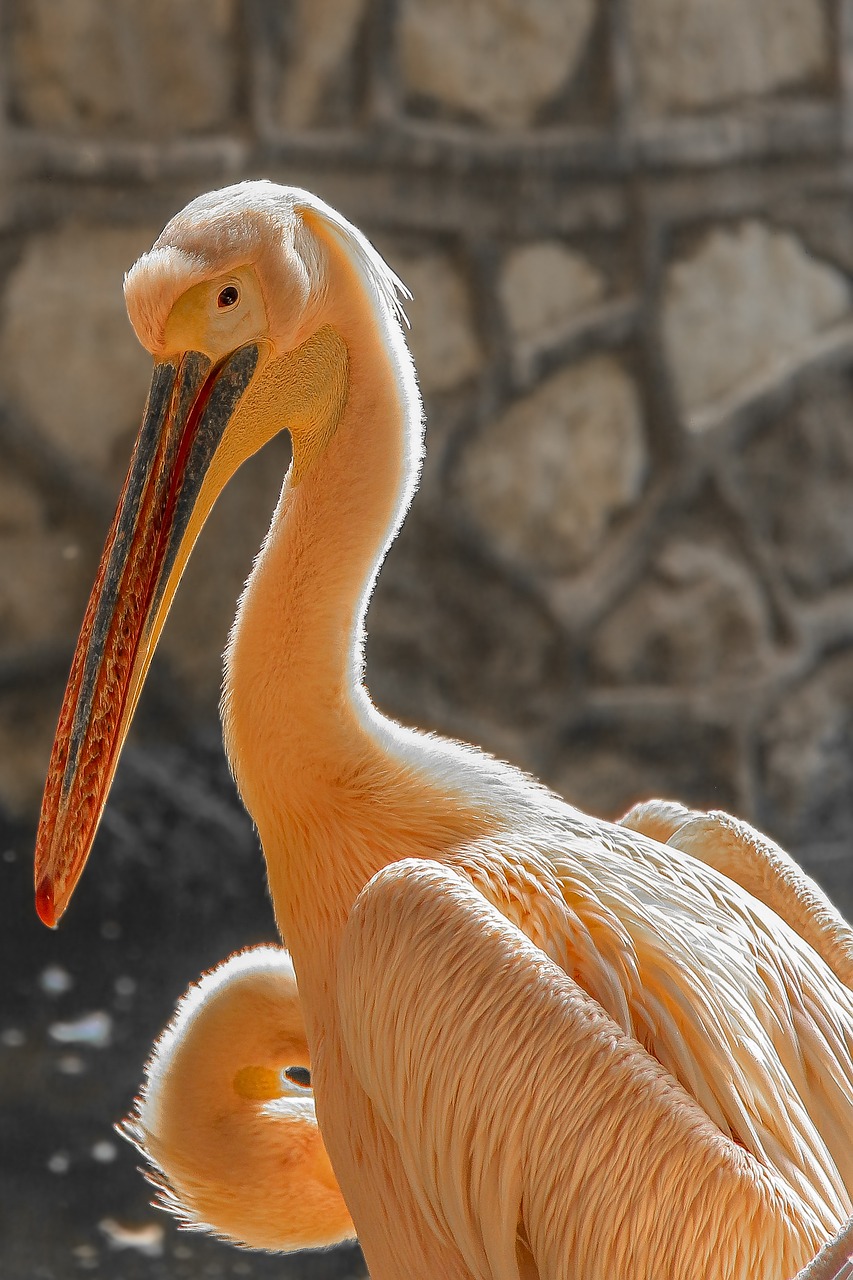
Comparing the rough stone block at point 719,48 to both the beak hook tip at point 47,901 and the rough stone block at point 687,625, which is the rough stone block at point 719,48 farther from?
the beak hook tip at point 47,901

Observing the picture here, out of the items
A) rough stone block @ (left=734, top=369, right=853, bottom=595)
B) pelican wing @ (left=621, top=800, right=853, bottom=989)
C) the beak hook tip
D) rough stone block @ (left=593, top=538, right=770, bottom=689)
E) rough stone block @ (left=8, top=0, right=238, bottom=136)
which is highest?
rough stone block @ (left=8, top=0, right=238, bottom=136)

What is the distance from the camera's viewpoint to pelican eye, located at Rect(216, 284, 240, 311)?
897 mm

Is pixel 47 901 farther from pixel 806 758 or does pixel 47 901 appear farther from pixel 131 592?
pixel 806 758

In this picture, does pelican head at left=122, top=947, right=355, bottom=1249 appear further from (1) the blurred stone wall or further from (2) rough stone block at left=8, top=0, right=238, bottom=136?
(2) rough stone block at left=8, top=0, right=238, bottom=136

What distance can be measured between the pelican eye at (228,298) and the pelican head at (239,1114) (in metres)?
0.47

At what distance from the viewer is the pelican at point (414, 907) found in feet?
2.57

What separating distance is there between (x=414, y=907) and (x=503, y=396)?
1.51 metres

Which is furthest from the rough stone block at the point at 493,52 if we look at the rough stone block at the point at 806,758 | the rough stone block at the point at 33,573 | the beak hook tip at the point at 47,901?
the beak hook tip at the point at 47,901

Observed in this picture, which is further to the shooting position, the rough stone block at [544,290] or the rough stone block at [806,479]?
the rough stone block at [806,479]

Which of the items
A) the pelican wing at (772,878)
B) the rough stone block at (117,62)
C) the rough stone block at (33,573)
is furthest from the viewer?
the rough stone block at (33,573)

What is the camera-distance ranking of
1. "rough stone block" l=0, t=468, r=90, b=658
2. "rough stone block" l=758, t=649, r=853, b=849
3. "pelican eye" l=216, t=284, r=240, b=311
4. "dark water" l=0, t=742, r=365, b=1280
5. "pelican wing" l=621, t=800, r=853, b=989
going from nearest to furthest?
"pelican eye" l=216, t=284, r=240, b=311, "pelican wing" l=621, t=800, r=853, b=989, "dark water" l=0, t=742, r=365, b=1280, "rough stone block" l=0, t=468, r=90, b=658, "rough stone block" l=758, t=649, r=853, b=849

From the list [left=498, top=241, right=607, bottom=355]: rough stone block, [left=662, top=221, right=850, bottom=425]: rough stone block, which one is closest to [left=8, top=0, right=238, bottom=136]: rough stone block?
[left=498, top=241, right=607, bottom=355]: rough stone block

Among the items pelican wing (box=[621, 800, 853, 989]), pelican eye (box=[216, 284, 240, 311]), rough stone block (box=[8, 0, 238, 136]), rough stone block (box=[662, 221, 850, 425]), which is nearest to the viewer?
pelican eye (box=[216, 284, 240, 311])

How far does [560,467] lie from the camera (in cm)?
228
